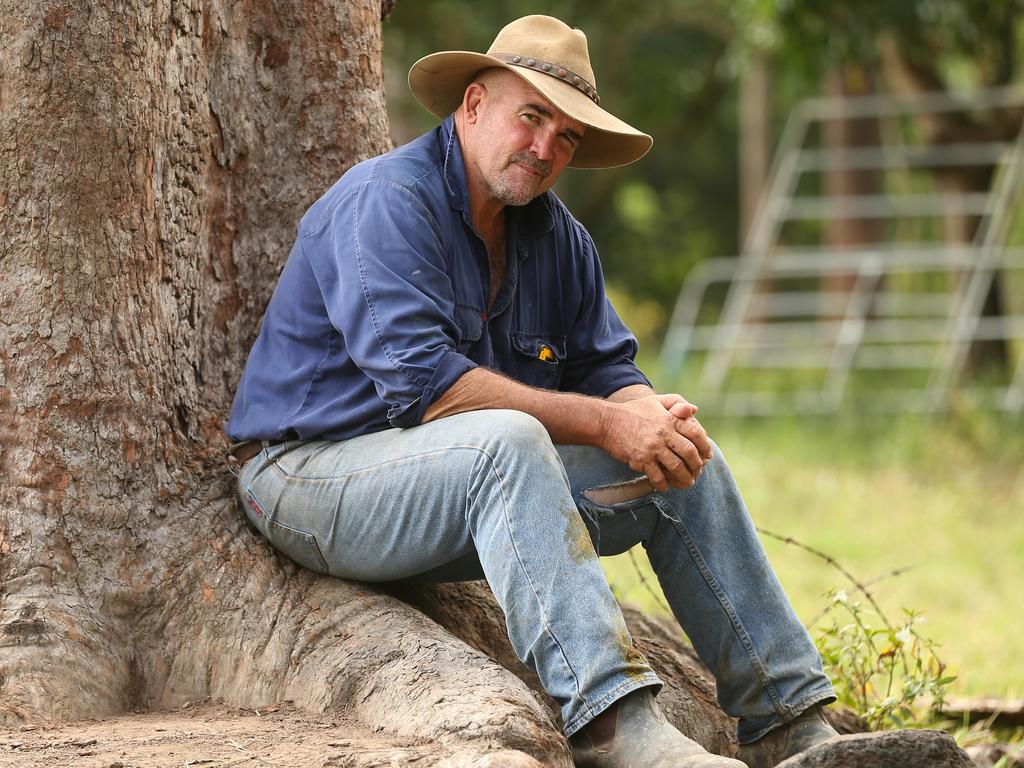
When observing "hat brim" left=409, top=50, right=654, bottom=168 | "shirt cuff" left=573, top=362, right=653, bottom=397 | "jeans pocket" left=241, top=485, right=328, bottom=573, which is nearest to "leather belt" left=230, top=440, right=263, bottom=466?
"jeans pocket" left=241, top=485, right=328, bottom=573

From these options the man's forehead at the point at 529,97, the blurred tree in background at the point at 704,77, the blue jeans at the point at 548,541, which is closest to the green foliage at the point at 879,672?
the blue jeans at the point at 548,541

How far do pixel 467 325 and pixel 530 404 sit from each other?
361 mm

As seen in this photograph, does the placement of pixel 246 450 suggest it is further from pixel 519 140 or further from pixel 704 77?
pixel 704 77

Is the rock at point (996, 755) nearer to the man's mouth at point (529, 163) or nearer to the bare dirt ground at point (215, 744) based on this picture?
the bare dirt ground at point (215, 744)

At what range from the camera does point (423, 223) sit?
3428mm

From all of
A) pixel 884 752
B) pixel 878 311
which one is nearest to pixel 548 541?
pixel 884 752

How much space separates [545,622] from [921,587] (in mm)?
4579

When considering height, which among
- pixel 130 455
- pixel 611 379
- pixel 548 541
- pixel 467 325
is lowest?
pixel 548 541

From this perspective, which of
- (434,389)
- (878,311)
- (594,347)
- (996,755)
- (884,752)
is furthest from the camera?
(878,311)

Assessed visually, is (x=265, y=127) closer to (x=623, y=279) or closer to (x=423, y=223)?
(x=423, y=223)

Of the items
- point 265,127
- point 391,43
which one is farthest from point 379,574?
point 391,43

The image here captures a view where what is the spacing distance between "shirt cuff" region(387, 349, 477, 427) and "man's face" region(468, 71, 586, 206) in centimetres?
54

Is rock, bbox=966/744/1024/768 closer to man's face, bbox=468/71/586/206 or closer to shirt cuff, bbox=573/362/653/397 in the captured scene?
shirt cuff, bbox=573/362/653/397

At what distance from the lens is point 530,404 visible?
3334 millimetres
